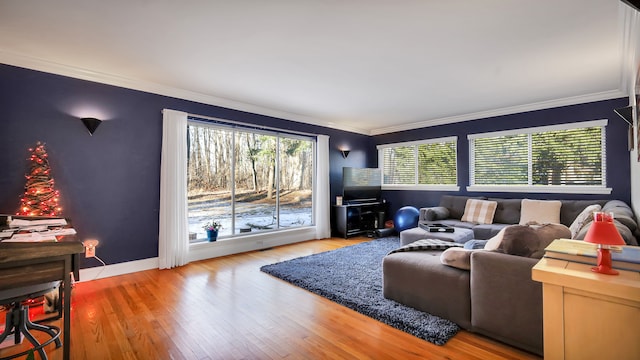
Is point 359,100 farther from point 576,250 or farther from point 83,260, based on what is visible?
point 83,260

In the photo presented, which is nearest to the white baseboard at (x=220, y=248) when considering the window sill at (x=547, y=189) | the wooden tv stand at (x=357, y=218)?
the wooden tv stand at (x=357, y=218)

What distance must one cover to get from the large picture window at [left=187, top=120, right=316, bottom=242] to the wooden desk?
280cm

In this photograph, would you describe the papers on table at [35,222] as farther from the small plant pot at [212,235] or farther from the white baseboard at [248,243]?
the small plant pot at [212,235]

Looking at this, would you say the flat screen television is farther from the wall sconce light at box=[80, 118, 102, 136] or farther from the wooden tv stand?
the wall sconce light at box=[80, 118, 102, 136]

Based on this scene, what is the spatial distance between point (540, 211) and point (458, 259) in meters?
3.13

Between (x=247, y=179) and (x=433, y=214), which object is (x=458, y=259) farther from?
(x=247, y=179)

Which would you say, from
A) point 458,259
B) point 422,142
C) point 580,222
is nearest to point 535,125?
point 422,142

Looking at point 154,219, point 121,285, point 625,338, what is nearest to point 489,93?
point 625,338

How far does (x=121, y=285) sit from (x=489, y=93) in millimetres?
5437

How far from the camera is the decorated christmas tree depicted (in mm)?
2951

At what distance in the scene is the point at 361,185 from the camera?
6.43 metres

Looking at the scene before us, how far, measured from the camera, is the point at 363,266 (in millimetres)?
3852

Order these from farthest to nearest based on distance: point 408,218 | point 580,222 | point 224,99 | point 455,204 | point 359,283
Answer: point 408,218
point 455,204
point 224,99
point 359,283
point 580,222

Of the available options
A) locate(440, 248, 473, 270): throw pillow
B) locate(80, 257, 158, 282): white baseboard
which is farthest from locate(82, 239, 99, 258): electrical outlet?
locate(440, 248, 473, 270): throw pillow
